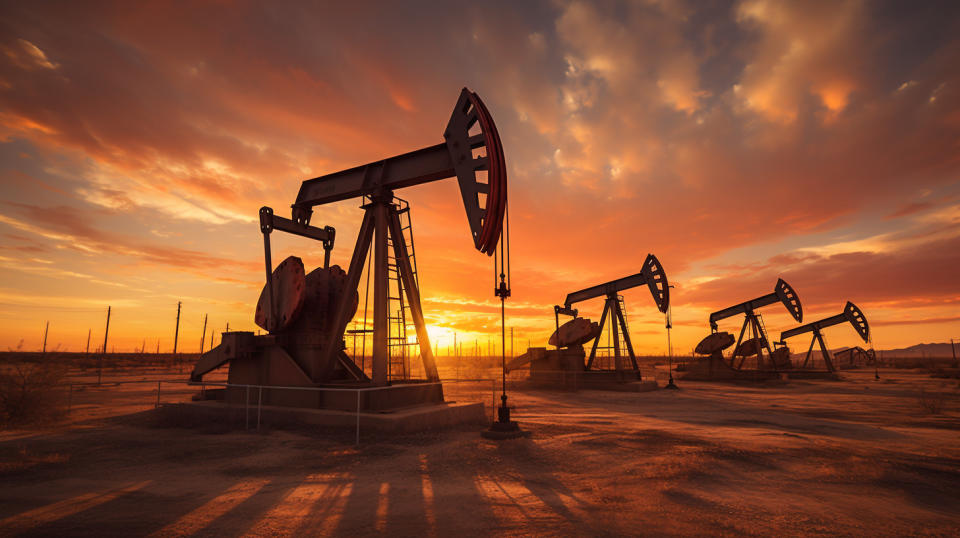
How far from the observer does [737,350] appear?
34844 mm

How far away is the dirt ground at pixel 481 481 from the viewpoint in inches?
191

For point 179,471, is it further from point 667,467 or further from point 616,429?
point 616,429

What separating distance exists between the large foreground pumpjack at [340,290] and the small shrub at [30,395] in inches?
128

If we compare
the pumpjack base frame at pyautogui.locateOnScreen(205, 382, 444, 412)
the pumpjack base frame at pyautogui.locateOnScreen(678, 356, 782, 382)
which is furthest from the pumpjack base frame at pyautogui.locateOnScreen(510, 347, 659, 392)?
the pumpjack base frame at pyautogui.locateOnScreen(205, 382, 444, 412)

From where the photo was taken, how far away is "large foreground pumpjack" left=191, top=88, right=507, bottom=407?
37.0 feet

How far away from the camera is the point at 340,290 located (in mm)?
13492

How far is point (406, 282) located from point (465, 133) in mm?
4094

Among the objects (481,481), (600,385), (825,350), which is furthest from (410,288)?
(825,350)

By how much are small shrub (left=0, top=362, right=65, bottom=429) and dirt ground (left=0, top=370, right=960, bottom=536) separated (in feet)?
4.15

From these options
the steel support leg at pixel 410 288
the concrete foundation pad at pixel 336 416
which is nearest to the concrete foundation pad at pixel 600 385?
the concrete foundation pad at pixel 336 416

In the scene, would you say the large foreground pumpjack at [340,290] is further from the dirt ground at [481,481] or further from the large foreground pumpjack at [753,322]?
the large foreground pumpjack at [753,322]

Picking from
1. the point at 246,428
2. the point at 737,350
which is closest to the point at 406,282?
the point at 246,428

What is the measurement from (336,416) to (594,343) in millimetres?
19803

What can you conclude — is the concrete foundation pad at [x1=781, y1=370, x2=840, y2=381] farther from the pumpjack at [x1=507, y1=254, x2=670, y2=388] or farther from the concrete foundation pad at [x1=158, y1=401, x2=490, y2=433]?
the concrete foundation pad at [x1=158, y1=401, x2=490, y2=433]
